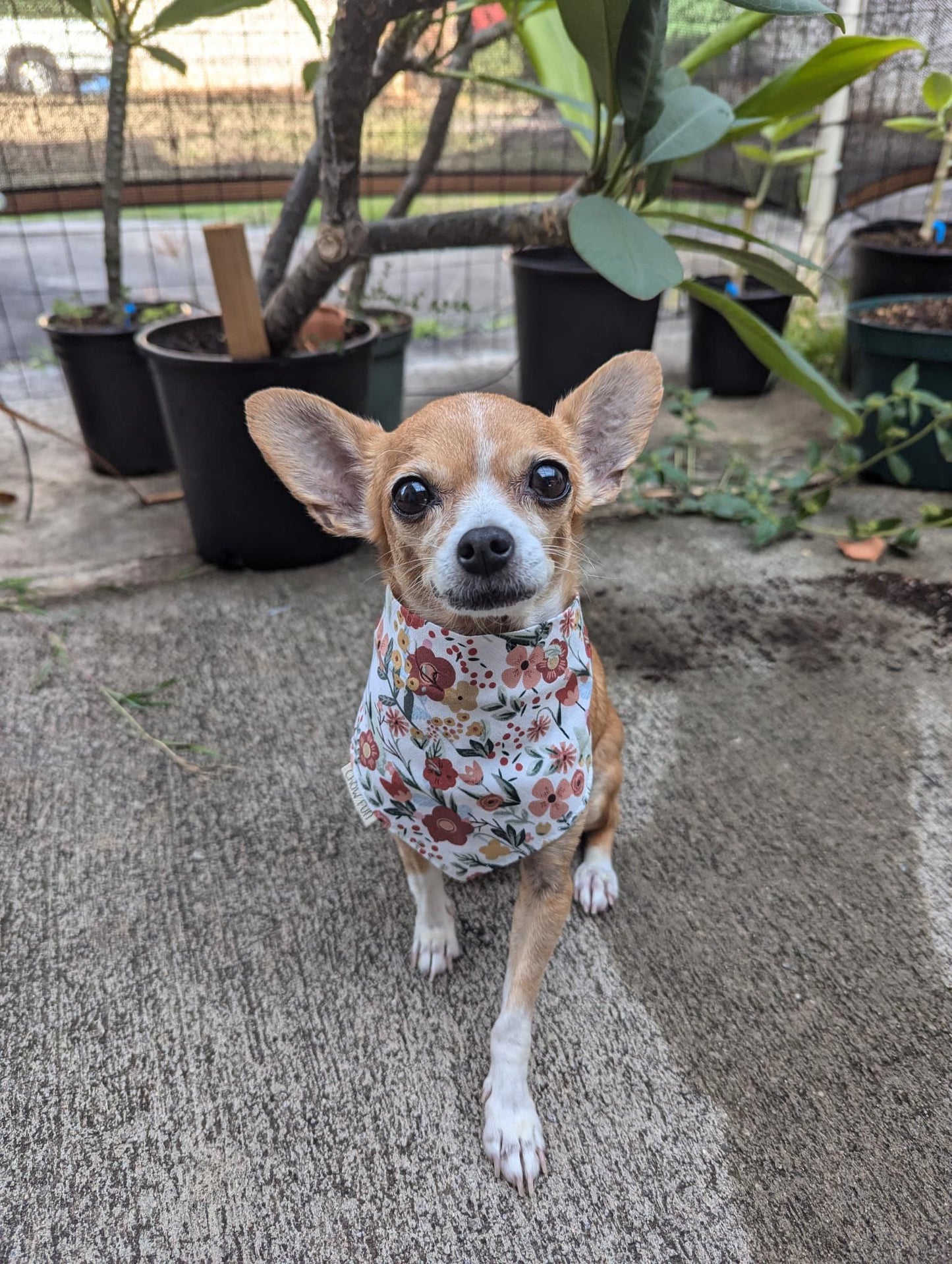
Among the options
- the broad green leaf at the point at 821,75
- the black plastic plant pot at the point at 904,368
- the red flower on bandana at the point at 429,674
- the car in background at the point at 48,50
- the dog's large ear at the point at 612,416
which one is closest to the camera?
the red flower on bandana at the point at 429,674

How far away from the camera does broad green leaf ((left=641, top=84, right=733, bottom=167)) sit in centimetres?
189

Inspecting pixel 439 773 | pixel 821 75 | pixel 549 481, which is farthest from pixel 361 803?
pixel 821 75

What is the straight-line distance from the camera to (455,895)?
62.5 inches

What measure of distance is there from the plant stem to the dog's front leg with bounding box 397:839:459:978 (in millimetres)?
3534

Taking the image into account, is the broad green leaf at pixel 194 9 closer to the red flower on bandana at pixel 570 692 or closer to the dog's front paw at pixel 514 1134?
the red flower on bandana at pixel 570 692

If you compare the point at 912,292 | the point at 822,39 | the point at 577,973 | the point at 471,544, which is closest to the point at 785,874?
the point at 577,973

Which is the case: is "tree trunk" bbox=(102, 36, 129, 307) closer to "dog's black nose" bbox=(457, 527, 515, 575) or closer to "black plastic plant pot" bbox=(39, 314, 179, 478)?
"black plastic plant pot" bbox=(39, 314, 179, 478)

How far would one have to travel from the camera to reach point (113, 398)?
295 cm

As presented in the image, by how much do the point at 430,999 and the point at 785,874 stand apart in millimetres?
729

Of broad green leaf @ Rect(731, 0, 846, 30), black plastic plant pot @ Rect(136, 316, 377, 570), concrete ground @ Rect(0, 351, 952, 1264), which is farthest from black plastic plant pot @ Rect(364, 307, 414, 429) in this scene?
broad green leaf @ Rect(731, 0, 846, 30)

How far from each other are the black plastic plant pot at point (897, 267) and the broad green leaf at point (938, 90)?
Result: 0.54 m

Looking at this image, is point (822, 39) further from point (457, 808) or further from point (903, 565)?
point (457, 808)

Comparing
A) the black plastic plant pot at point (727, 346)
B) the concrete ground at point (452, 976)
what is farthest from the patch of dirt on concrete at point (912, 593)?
the black plastic plant pot at point (727, 346)

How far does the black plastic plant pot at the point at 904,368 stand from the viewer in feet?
9.13
